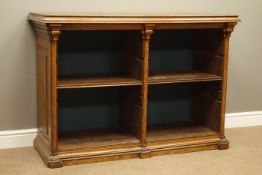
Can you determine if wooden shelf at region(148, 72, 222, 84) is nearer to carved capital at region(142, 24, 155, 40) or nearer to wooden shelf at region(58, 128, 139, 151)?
carved capital at region(142, 24, 155, 40)

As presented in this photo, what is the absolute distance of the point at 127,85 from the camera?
8.60 ft

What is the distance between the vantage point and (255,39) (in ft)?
11.0

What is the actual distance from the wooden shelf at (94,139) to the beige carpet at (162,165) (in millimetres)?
110

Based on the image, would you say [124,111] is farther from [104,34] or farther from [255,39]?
[255,39]

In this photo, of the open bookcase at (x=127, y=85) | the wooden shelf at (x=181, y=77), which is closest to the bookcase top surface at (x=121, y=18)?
the open bookcase at (x=127, y=85)

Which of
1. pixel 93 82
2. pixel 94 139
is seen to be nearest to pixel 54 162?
pixel 94 139

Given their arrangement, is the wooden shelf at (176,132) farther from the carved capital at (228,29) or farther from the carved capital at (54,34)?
the carved capital at (54,34)

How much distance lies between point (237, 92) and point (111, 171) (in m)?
1.32

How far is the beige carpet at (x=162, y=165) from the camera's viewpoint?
2.46m

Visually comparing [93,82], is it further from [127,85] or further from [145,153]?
[145,153]

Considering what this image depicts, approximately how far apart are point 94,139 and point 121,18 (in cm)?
71

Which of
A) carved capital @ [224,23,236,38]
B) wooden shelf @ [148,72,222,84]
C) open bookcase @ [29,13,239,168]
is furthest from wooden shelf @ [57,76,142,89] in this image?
carved capital @ [224,23,236,38]

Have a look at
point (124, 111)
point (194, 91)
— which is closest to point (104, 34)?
point (124, 111)

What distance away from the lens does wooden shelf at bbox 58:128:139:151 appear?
2613 mm
